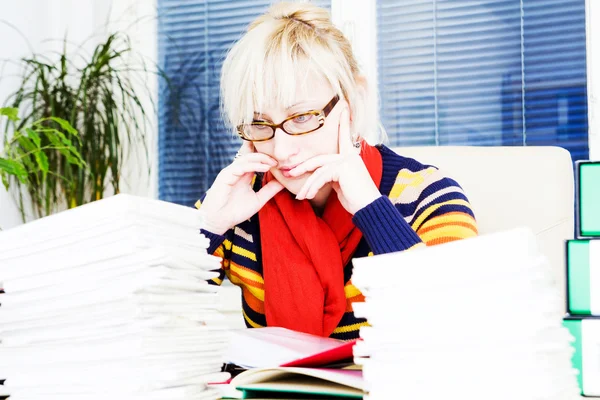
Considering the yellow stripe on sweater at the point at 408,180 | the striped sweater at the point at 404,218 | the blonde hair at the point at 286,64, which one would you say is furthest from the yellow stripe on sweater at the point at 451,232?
the blonde hair at the point at 286,64

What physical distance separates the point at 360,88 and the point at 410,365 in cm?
101

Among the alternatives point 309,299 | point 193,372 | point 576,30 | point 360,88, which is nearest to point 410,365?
point 193,372

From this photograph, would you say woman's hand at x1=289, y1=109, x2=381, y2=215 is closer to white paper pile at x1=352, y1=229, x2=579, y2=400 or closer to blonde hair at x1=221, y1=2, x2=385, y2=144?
blonde hair at x1=221, y1=2, x2=385, y2=144

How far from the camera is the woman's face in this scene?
125 cm

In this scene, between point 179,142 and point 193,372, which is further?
point 179,142

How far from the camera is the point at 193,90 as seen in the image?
362 cm

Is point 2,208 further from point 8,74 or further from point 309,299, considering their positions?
point 309,299

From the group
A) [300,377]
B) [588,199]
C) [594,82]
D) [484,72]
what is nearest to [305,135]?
[588,199]

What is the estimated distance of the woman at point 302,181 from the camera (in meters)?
A: 1.25

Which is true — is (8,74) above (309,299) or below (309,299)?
above

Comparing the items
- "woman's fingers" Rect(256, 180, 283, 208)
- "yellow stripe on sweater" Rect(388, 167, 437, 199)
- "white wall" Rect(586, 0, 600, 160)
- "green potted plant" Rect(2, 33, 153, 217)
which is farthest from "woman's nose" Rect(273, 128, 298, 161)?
"white wall" Rect(586, 0, 600, 160)

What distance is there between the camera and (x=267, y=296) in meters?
1.38

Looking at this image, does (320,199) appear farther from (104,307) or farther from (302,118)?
(104,307)

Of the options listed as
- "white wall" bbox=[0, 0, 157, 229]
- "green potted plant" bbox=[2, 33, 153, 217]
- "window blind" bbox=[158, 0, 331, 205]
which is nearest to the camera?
"green potted plant" bbox=[2, 33, 153, 217]
